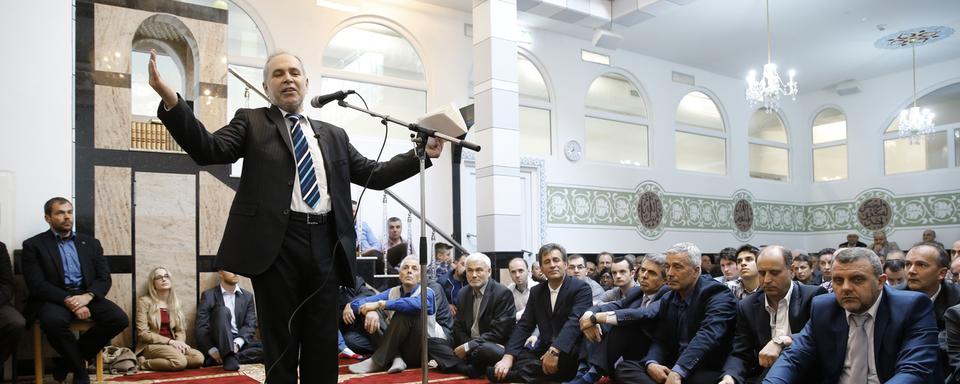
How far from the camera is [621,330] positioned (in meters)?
4.20

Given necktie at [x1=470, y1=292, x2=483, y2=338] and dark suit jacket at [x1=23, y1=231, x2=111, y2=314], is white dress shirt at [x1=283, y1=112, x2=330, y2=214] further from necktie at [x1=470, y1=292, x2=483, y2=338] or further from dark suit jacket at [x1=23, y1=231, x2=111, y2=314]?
dark suit jacket at [x1=23, y1=231, x2=111, y2=314]

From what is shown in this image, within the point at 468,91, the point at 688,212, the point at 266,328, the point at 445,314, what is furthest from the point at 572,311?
the point at 688,212

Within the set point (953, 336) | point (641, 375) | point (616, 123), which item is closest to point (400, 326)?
point (641, 375)

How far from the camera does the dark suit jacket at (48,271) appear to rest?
4.72 meters

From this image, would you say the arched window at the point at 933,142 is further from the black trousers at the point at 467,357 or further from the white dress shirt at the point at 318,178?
the white dress shirt at the point at 318,178

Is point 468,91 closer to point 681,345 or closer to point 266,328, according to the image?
point 681,345

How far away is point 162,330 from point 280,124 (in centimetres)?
418

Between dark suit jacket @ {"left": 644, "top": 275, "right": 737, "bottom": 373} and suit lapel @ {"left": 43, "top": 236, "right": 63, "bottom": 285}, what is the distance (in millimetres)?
3725

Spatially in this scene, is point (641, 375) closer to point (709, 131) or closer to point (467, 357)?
point (467, 357)

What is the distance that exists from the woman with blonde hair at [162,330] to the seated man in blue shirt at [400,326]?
130 cm

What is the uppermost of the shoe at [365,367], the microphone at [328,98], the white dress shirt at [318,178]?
the microphone at [328,98]

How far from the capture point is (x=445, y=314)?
563 centimetres

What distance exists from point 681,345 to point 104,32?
16.2ft

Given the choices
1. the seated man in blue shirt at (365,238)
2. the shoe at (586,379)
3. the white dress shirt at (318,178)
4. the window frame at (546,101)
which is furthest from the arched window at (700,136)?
the white dress shirt at (318,178)
